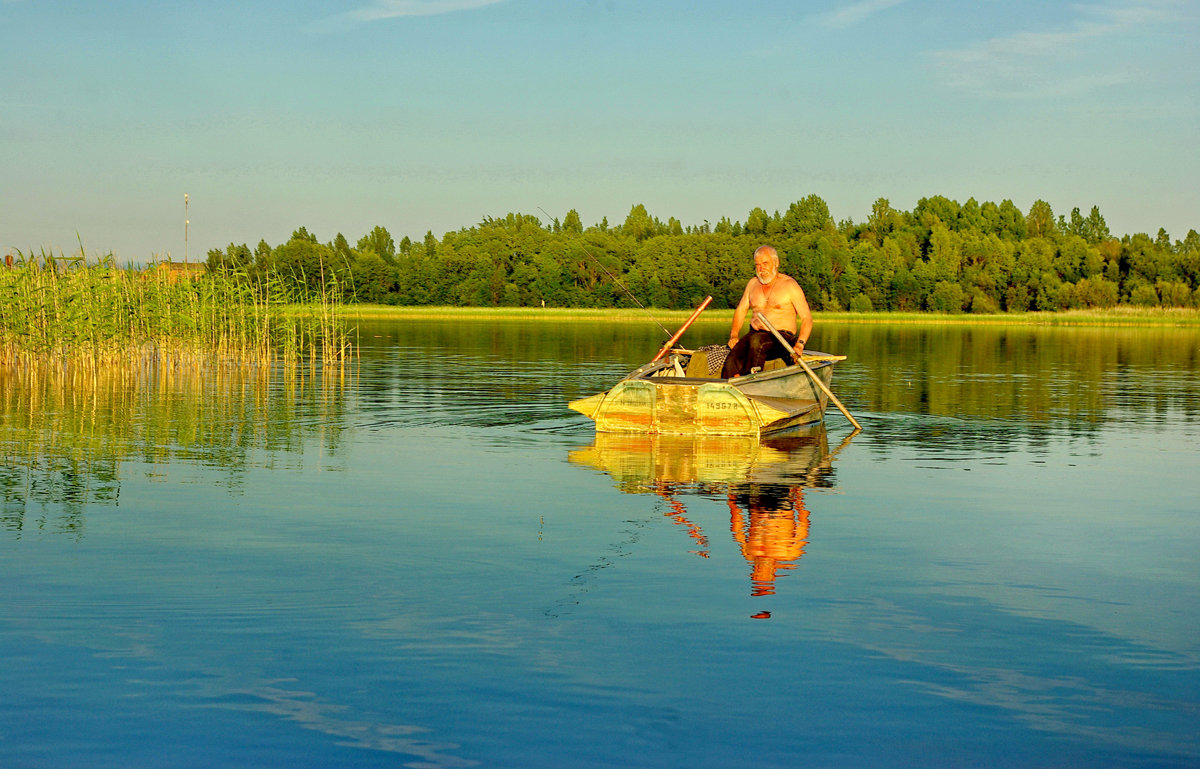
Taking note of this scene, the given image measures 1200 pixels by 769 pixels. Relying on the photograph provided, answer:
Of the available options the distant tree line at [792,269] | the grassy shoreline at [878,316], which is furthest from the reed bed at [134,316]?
the distant tree line at [792,269]

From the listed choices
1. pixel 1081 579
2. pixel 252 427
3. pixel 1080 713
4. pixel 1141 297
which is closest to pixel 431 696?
pixel 1080 713

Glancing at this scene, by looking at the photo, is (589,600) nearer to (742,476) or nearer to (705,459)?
(742,476)

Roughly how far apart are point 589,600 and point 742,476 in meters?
5.60

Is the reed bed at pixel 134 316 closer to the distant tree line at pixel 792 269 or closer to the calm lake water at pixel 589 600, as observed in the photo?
the calm lake water at pixel 589 600

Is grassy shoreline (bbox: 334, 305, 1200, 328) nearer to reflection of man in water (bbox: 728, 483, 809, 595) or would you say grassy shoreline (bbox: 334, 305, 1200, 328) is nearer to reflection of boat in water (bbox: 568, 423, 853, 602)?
reflection of boat in water (bbox: 568, 423, 853, 602)

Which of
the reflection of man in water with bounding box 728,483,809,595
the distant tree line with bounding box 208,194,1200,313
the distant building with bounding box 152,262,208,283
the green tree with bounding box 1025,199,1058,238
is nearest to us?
the reflection of man in water with bounding box 728,483,809,595

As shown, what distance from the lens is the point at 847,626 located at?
6.70 m

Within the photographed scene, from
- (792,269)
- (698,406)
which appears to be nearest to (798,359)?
(698,406)

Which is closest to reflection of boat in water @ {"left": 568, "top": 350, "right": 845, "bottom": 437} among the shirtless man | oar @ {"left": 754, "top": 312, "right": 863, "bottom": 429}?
oar @ {"left": 754, "top": 312, "right": 863, "bottom": 429}

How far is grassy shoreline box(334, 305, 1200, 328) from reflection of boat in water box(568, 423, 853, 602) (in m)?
64.0

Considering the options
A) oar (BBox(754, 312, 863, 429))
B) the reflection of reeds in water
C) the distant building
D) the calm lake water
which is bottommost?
the calm lake water

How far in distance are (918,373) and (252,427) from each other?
18615 mm

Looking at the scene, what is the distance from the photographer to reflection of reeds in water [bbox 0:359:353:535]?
1110cm

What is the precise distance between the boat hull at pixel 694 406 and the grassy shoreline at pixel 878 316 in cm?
6319
